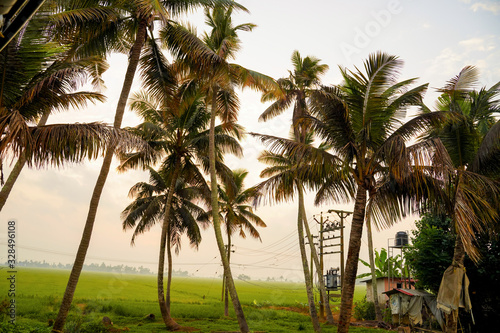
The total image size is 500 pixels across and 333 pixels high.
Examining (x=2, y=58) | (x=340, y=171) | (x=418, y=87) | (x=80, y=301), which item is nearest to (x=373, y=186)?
(x=340, y=171)

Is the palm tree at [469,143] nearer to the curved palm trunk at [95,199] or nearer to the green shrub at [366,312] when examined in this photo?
the curved palm trunk at [95,199]

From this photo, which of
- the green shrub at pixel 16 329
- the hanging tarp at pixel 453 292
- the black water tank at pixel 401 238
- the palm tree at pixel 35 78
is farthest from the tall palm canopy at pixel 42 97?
the black water tank at pixel 401 238

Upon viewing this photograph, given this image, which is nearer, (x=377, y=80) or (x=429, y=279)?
(x=377, y=80)

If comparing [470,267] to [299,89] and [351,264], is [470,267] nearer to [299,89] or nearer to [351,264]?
[351,264]

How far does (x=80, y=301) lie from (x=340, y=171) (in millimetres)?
26893

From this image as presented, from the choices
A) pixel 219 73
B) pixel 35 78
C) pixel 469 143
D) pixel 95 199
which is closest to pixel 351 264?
pixel 469 143

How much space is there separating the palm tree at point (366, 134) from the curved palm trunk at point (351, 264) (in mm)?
25

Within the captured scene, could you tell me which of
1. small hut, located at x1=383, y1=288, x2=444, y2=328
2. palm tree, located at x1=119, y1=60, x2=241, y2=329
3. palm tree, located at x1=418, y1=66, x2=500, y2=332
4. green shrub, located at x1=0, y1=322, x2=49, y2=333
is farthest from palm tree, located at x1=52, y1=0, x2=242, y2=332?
small hut, located at x1=383, y1=288, x2=444, y2=328

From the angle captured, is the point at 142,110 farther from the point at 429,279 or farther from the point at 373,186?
the point at 429,279

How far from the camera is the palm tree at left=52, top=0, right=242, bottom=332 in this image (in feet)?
31.5

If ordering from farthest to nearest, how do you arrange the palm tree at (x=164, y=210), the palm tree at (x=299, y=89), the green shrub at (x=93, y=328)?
the palm tree at (x=164, y=210)
the palm tree at (x=299, y=89)
the green shrub at (x=93, y=328)

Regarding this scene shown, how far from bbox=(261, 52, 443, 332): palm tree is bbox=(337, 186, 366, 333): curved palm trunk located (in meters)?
0.02

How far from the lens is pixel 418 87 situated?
1040 cm

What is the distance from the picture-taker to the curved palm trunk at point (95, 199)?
31.0 ft
